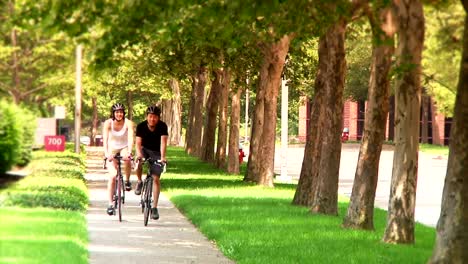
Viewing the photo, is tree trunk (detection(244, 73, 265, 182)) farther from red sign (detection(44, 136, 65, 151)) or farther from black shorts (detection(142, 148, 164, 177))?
black shorts (detection(142, 148, 164, 177))

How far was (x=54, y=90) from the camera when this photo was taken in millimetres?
20188

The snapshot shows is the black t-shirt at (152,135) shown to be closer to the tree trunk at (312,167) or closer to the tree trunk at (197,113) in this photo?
the tree trunk at (312,167)

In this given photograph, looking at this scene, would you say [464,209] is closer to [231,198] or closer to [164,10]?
[164,10]

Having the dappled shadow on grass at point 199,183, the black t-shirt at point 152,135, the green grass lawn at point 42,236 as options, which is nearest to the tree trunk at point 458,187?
the green grass lawn at point 42,236

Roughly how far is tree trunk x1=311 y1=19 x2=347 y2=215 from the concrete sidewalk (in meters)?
2.86

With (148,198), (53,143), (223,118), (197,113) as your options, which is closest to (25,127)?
(148,198)

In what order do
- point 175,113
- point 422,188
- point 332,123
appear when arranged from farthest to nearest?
point 175,113
point 422,188
point 332,123

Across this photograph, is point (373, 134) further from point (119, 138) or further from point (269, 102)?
point (269, 102)

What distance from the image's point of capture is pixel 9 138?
1593 centimetres

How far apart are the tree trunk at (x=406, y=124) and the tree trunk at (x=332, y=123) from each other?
225 inches

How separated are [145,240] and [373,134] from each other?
4524 millimetres

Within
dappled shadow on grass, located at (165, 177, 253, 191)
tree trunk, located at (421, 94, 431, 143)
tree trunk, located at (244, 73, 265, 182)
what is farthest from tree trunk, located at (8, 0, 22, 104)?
tree trunk, located at (421, 94, 431, 143)

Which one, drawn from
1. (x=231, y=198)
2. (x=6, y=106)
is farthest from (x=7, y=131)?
(x=231, y=198)

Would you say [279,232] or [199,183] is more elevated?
[199,183]
